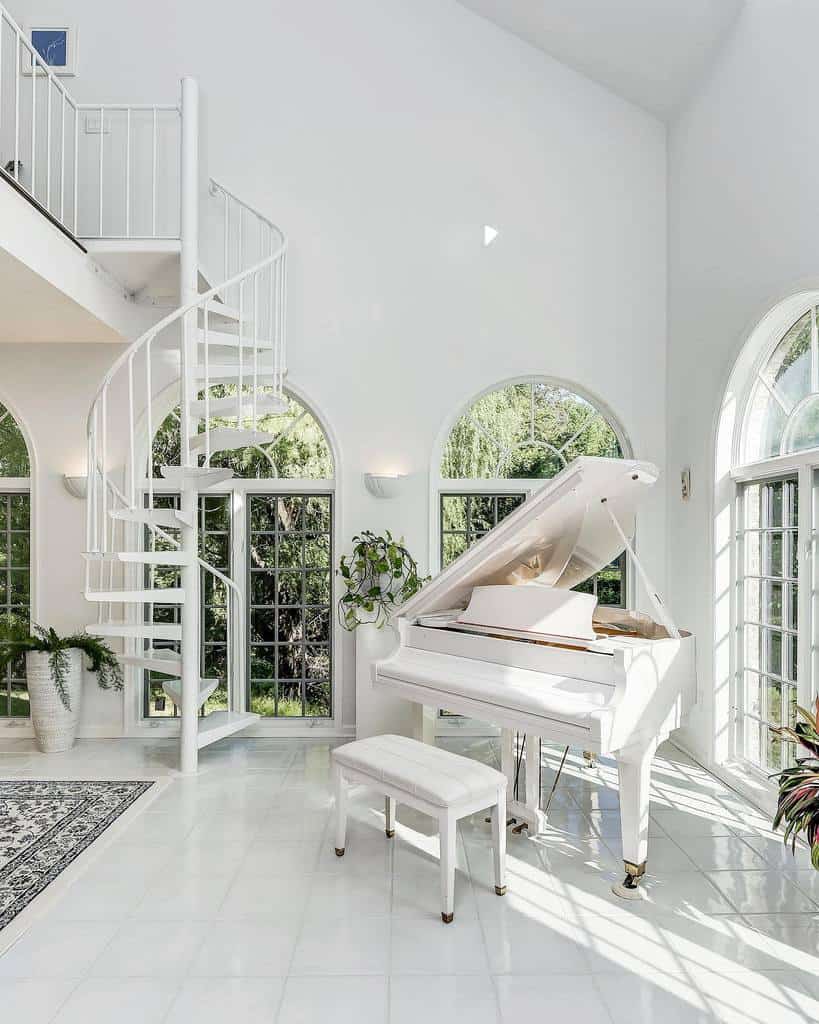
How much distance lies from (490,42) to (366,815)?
205 inches

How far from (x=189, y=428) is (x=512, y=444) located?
89.7 inches

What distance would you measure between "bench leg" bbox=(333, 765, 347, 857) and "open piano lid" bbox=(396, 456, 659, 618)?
86 centimetres

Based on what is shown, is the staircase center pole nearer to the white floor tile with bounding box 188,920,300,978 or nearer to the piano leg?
the white floor tile with bounding box 188,920,300,978

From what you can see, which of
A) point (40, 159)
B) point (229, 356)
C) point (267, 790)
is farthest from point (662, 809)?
point (40, 159)

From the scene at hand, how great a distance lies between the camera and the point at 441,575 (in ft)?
10.9

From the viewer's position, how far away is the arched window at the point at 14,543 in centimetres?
513

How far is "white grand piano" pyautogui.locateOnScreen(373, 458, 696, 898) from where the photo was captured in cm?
277

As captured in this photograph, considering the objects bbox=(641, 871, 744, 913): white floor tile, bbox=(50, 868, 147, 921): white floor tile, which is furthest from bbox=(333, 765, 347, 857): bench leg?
bbox=(641, 871, 744, 913): white floor tile

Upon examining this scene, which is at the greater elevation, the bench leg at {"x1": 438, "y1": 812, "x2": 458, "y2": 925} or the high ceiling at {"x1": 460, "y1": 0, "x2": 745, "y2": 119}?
the high ceiling at {"x1": 460, "y1": 0, "x2": 745, "y2": 119}

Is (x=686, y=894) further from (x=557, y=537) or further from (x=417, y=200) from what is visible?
(x=417, y=200)

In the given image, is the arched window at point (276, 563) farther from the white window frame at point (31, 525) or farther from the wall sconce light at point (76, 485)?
the white window frame at point (31, 525)

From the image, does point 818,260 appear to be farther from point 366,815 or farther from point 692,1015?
point 366,815

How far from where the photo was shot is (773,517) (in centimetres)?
389

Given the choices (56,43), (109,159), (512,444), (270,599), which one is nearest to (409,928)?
(270,599)
